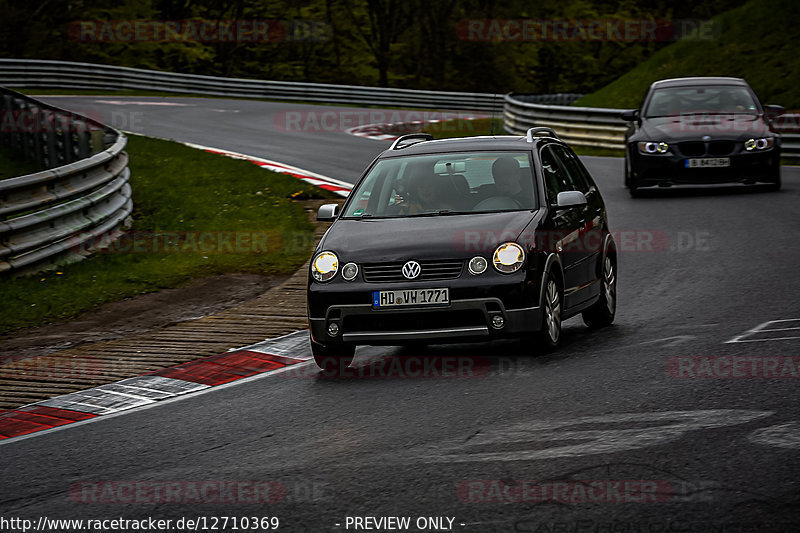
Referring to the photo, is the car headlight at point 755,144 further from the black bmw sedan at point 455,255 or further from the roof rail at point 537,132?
the black bmw sedan at point 455,255

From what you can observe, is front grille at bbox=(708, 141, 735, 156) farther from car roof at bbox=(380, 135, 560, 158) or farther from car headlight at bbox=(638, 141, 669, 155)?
car roof at bbox=(380, 135, 560, 158)

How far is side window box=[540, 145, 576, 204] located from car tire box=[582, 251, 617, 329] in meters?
0.77

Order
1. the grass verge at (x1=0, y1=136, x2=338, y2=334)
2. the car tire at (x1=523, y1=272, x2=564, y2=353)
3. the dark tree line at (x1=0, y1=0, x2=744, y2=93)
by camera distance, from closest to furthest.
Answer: the car tire at (x1=523, y1=272, x2=564, y2=353), the grass verge at (x1=0, y1=136, x2=338, y2=334), the dark tree line at (x1=0, y1=0, x2=744, y2=93)

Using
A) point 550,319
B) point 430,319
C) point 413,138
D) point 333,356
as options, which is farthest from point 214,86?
point 430,319

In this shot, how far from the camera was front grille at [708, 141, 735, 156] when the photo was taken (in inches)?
718

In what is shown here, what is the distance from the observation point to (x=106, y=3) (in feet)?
187

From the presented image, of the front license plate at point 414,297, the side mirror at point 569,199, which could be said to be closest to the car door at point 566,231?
the side mirror at point 569,199

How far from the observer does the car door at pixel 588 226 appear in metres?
9.77

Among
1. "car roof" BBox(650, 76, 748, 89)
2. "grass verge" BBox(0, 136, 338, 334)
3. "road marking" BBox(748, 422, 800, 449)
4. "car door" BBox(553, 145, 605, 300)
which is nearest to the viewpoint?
"road marking" BBox(748, 422, 800, 449)

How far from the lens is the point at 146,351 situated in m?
9.84

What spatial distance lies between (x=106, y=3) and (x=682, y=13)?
30.1 m

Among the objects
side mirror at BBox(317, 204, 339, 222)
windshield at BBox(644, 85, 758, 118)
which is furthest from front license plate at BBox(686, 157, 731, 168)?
side mirror at BBox(317, 204, 339, 222)

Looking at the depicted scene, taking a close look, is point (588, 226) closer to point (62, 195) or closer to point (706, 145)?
point (62, 195)

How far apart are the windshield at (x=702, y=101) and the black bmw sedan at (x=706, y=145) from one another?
2 centimetres
